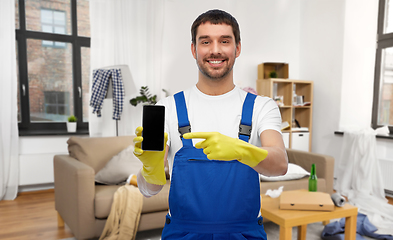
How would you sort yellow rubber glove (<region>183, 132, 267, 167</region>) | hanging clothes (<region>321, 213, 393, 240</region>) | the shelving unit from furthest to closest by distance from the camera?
the shelving unit → hanging clothes (<region>321, 213, 393, 240</region>) → yellow rubber glove (<region>183, 132, 267, 167</region>)

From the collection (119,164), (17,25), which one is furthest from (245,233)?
(17,25)

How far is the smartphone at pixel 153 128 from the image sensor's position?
78 centimetres

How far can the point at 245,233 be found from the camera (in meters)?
0.90

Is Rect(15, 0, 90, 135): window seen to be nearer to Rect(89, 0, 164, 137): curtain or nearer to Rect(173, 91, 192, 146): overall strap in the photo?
Rect(89, 0, 164, 137): curtain

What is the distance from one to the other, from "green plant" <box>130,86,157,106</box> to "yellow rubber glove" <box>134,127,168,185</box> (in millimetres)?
3026

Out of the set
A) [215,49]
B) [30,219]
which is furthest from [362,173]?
[30,219]

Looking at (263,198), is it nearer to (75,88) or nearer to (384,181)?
(384,181)

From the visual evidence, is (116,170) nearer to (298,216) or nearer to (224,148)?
(298,216)

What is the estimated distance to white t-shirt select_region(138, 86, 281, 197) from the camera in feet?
3.08

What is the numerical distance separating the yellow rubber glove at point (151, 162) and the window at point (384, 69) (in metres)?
3.96

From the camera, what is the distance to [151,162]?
84cm

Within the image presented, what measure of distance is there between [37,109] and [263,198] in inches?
126

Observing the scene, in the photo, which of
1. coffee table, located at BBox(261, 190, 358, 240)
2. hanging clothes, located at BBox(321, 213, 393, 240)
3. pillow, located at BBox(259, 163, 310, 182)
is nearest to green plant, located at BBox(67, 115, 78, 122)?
pillow, located at BBox(259, 163, 310, 182)

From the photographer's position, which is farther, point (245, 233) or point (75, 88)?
point (75, 88)
